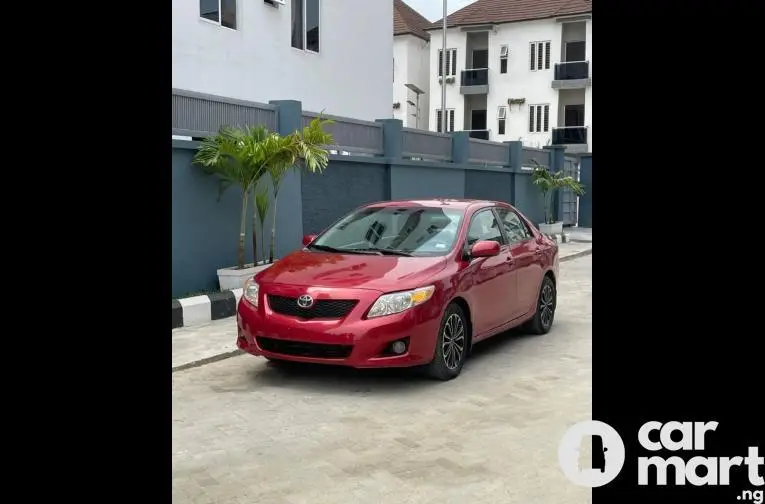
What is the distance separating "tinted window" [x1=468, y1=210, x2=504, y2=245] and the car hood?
750mm

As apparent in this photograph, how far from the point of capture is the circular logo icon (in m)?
3.58

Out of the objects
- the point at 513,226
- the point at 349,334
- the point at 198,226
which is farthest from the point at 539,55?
the point at 349,334

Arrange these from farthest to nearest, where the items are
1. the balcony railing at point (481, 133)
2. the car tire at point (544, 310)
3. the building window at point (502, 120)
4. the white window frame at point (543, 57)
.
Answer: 1. the balcony railing at point (481, 133)
2. the building window at point (502, 120)
3. the white window frame at point (543, 57)
4. the car tire at point (544, 310)

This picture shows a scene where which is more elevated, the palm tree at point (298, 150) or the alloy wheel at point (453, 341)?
the palm tree at point (298, 150)

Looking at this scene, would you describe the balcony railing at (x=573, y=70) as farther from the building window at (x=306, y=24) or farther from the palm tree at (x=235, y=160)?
the palm tree at (x=235, y=160)

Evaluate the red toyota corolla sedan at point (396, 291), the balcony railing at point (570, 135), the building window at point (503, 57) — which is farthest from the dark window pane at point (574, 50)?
the red toyota corolla sedan at point (396, 291)

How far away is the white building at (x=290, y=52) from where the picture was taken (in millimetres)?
15000
